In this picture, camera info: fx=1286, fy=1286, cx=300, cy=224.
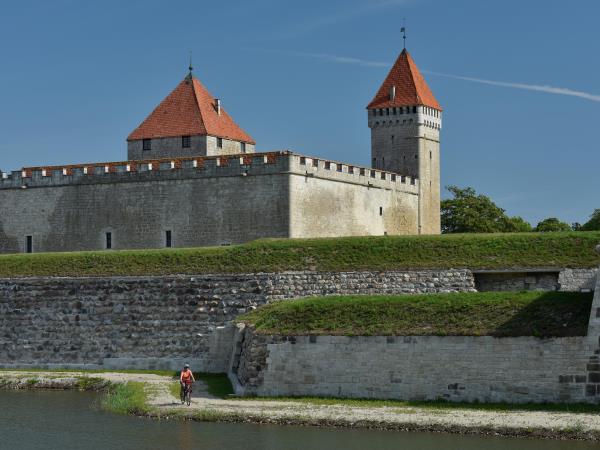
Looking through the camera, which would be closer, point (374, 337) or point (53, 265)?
point (374, 337)

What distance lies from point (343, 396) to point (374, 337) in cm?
169

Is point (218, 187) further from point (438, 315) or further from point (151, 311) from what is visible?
point (438, 315)

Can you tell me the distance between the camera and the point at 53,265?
45.0 metres

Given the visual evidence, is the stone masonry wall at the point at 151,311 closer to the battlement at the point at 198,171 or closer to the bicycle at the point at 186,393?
the bicycle at the point at 186,393

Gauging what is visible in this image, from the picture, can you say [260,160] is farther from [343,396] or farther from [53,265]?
[343,396]

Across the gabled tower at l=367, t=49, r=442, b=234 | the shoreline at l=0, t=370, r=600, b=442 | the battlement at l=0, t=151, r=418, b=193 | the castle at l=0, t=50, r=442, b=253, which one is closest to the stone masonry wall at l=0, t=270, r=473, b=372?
the shoreline at l=0, t=370, r=600, b=442

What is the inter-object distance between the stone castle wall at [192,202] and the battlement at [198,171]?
0.04 m

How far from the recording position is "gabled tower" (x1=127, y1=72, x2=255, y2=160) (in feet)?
185

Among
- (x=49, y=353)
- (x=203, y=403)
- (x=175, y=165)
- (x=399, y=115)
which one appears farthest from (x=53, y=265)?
(x=399, y=115)

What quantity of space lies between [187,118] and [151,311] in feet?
56.8

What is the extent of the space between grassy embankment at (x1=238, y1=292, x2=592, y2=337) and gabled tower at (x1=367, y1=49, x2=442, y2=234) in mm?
24982

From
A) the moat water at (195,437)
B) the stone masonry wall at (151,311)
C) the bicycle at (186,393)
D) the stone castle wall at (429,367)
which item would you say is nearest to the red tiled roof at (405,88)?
the stone masonry wall at (151,311)

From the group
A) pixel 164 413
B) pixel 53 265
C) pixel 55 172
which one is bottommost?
pixel 164 413

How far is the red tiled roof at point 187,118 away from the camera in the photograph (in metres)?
56.5
